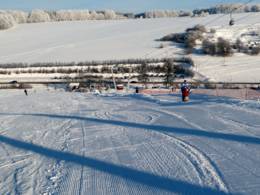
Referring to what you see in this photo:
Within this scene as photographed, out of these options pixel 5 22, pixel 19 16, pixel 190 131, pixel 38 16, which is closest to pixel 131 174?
pixel 190 131

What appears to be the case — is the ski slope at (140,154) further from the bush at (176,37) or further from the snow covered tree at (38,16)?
the snow covered tree at (38,16)

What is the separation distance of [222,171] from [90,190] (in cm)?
207

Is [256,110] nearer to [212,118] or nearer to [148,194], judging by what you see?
[212,118]

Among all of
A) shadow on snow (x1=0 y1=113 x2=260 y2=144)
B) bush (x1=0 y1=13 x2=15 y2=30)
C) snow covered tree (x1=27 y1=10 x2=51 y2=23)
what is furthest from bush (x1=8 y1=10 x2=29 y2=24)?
shadow on snow (x1=0 y1=113 x2=260 y2=144)

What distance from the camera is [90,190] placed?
6777mm

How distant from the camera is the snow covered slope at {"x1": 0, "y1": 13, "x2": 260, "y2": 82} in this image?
5388 cm

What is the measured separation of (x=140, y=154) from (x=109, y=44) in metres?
67.4

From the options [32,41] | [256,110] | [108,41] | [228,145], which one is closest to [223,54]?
[108,41]

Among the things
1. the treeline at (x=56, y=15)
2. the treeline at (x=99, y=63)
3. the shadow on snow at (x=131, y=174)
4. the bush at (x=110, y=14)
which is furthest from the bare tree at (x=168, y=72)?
the bush at (x=110, y=14)

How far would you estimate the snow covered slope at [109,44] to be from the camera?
53.9m

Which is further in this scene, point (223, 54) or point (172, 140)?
point (223, 54)

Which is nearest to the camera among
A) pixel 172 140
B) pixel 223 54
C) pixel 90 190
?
pixel 90 190

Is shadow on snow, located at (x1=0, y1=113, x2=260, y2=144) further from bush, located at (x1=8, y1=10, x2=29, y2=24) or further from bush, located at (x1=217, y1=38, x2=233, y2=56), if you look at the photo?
bush, located at (x1=8, y1=10, x2=29, y2=24)

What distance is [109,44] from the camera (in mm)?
75125
